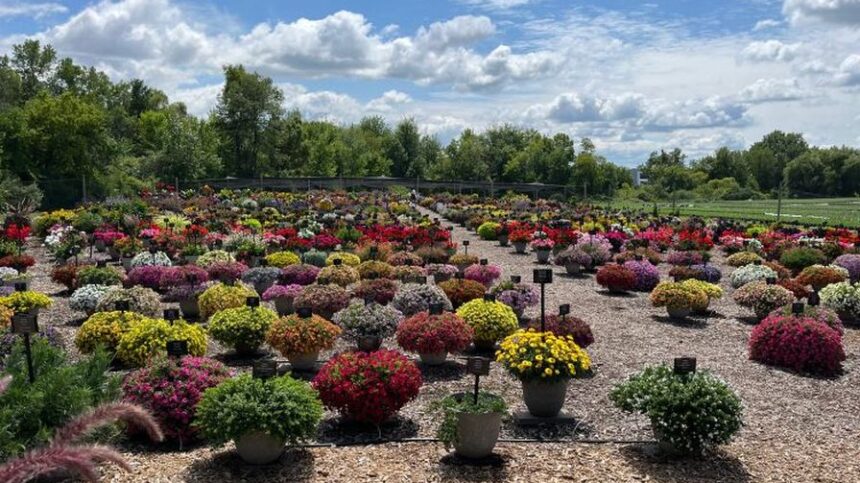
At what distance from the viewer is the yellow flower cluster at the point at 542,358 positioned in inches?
304

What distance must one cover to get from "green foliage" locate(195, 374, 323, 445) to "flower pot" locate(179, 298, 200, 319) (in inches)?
304

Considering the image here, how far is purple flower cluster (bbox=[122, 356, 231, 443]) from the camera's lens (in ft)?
22.9

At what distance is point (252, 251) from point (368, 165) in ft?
209

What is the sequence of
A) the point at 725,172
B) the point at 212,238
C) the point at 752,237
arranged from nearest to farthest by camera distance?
1. the point at 212,238
2. the point at 752,237
3. the point at 725,172

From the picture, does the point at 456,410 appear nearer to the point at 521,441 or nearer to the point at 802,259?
the point at 521,441

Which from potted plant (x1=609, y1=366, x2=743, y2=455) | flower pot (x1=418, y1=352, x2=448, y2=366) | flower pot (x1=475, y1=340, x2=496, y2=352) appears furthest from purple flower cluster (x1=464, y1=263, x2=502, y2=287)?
potted plant (x1=609, y1=366, x2=743, y2=455)

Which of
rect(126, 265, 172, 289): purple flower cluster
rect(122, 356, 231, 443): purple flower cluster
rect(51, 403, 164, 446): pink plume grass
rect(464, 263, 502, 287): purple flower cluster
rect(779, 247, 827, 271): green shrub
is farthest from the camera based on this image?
rect(779, 247, 827, 271): green shrub

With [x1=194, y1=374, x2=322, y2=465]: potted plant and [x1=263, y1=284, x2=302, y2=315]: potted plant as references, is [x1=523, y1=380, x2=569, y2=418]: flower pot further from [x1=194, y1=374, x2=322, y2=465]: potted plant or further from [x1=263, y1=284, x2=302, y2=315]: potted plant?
[x1=263, y1=284, x2=302, y2=315]: potted plant

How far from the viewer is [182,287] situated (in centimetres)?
1488

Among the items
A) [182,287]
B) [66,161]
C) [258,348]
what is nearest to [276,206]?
[66,161]

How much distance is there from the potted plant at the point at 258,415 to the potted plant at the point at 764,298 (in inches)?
403

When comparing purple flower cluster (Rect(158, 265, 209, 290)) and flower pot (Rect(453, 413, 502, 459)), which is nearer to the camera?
flower pot (Rect(453, 413, 502, 459))

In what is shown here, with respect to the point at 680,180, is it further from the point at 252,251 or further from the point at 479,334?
the point at 479,334

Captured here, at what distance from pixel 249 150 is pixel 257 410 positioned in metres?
68.1
